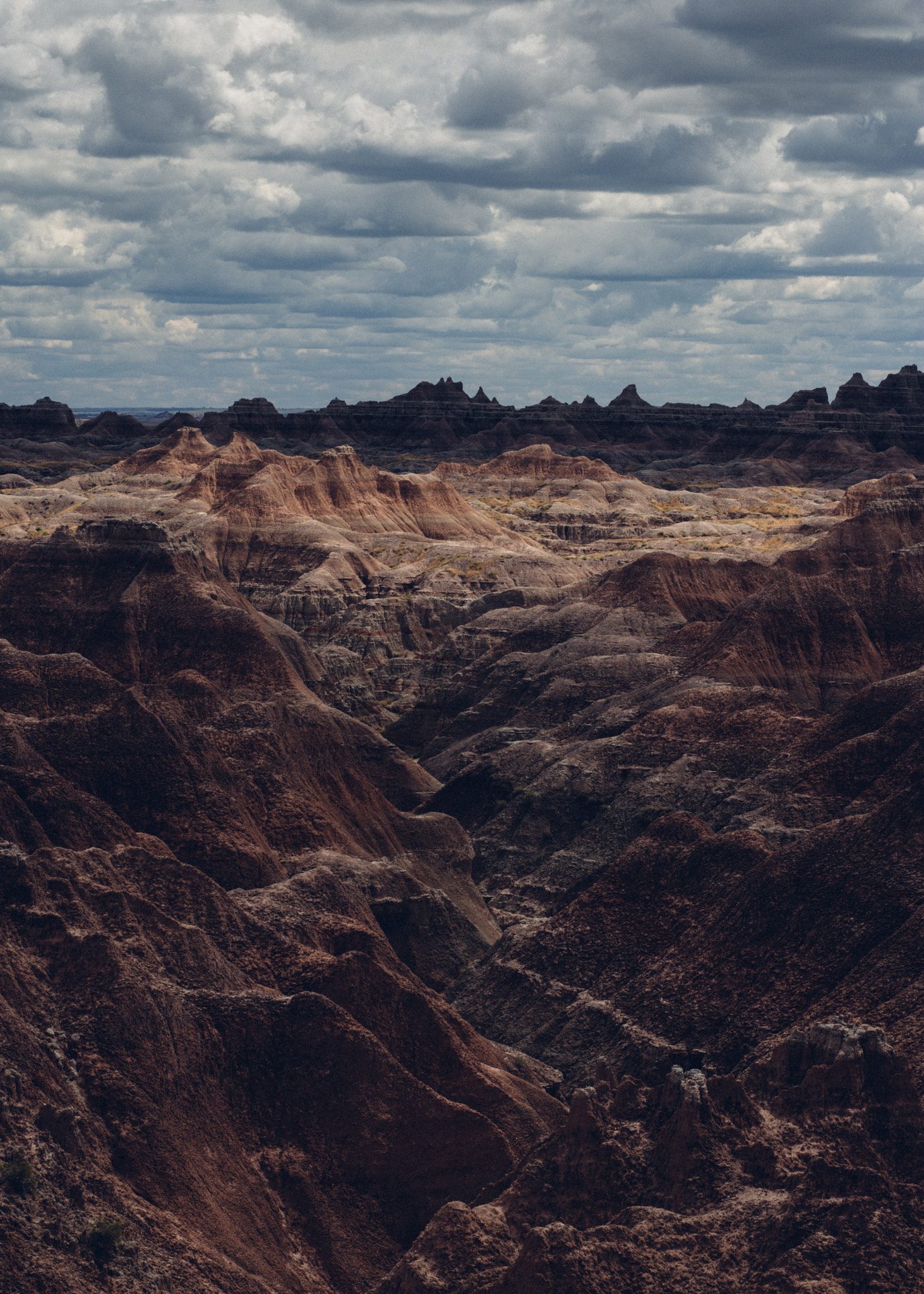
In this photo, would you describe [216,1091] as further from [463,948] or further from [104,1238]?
[463,948]

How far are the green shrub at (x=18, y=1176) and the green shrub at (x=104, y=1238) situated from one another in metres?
1.98

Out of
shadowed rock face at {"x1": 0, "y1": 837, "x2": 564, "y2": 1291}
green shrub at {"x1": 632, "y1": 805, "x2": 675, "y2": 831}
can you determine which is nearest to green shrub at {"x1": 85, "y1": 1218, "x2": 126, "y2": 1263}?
shadowed rock face at {"x1": 0, "y1": 837, "x2": 564, "y2": 1291}

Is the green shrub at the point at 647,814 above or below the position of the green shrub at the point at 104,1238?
above

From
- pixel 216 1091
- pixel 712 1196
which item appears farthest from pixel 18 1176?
pixel 712 1196

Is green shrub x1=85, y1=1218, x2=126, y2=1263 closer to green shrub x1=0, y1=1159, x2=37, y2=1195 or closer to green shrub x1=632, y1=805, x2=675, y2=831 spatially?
green shrub x1=0, y1=1159, x2=37, y2=1195

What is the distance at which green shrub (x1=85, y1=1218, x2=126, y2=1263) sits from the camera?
144ft

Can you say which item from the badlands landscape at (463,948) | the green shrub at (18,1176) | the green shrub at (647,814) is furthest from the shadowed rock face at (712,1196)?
the green shrub at (647,814)

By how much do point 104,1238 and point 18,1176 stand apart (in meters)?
2.80

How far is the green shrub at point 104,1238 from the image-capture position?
4391 cm

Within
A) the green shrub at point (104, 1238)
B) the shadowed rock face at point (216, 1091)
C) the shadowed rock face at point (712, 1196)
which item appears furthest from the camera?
the shadowed rock face at point (216, 1091)

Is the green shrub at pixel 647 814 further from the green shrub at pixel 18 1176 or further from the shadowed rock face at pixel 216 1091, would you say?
the green shrub at pixel 18 1176

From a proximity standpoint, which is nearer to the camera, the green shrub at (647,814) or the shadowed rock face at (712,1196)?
the shadowed rock face at (712,1196)

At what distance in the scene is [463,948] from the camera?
270ft

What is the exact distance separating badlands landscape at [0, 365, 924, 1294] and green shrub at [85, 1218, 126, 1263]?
13cm
